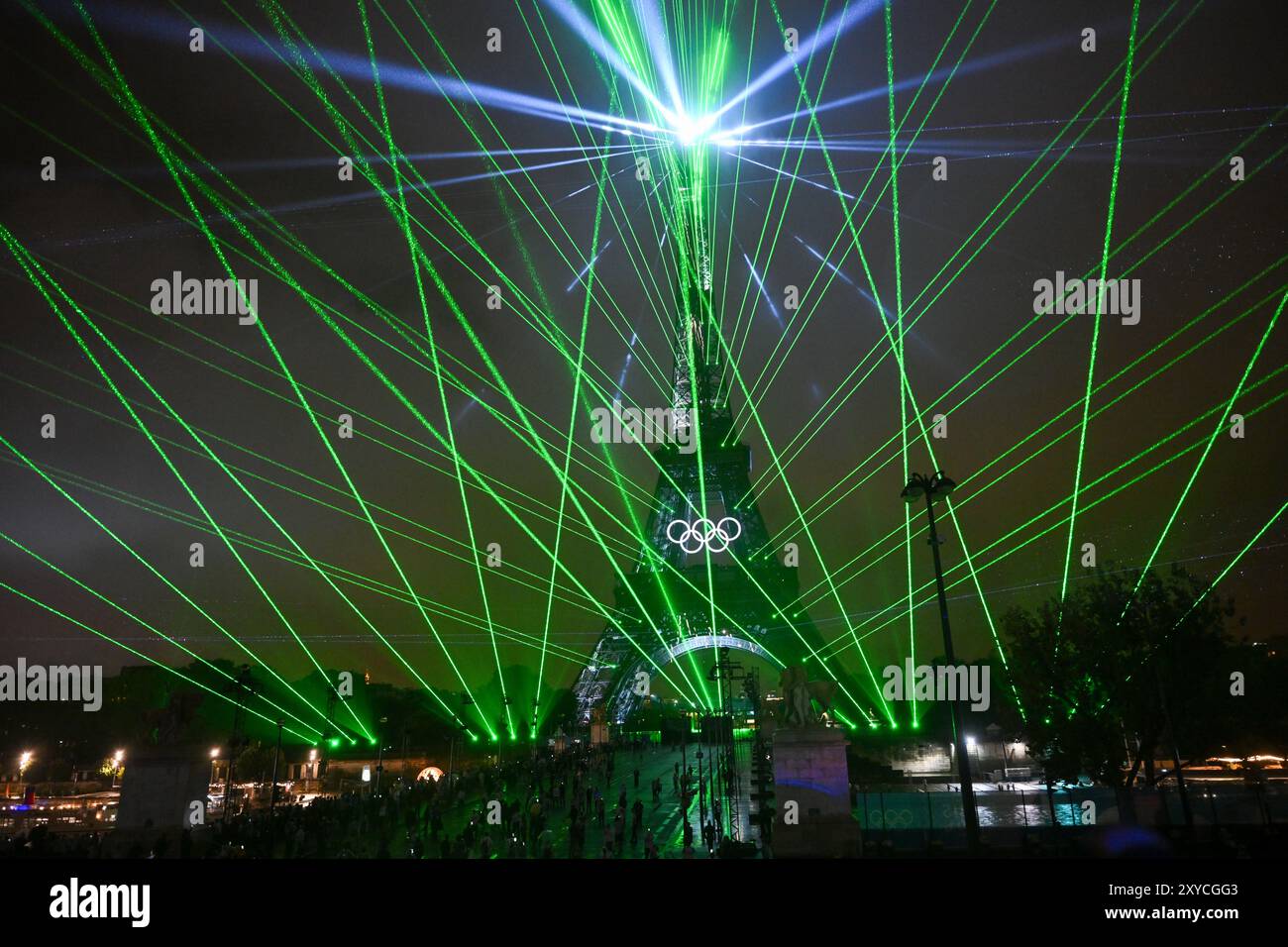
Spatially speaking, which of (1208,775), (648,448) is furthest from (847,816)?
(648,448)

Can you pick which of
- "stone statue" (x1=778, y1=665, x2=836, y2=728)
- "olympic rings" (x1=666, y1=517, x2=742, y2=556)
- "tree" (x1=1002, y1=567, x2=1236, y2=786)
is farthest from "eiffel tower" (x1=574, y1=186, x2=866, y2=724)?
"stone statue" (x1=778, y1=665, x2=836, y2=728)

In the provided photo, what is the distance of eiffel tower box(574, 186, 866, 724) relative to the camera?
60.5m

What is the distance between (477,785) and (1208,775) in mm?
40533

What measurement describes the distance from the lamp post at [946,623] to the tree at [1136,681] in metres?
13.1

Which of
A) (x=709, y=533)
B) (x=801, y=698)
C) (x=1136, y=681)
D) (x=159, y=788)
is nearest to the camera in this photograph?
(x=801, y=698)

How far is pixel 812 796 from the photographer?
1538 centimetres

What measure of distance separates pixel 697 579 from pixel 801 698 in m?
50.1

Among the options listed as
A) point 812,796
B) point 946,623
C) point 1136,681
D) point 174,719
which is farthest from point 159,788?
point 1136,681

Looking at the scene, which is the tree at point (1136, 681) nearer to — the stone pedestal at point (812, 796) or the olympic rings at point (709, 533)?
the stone pedestal at point (812, 796)

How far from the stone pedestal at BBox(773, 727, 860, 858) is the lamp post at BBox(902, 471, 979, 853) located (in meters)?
2.33

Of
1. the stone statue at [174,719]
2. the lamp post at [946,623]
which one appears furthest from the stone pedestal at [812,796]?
the stone statue at [174,719]

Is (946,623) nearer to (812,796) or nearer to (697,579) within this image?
(812,796)

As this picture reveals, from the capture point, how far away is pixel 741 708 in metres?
92.6
